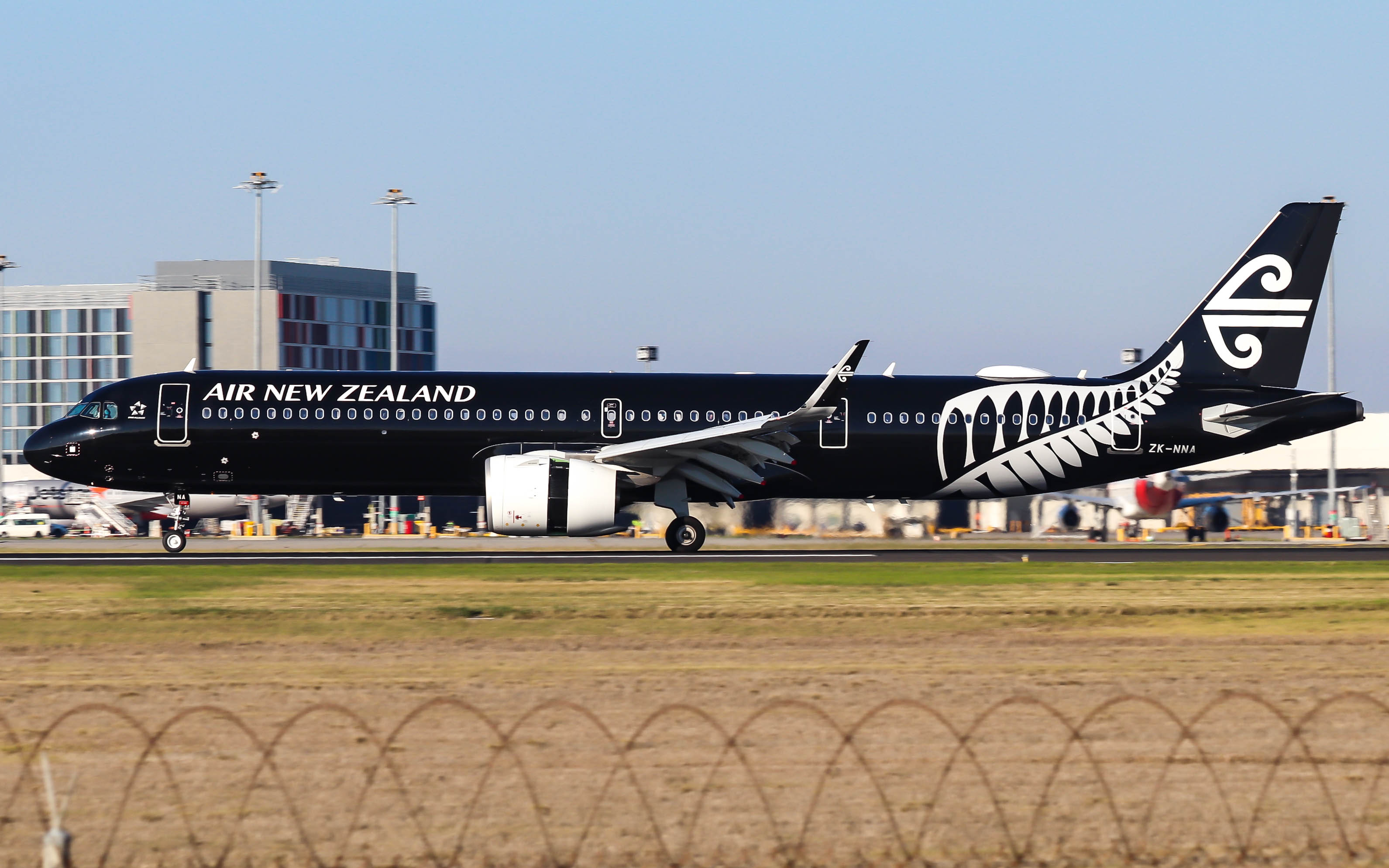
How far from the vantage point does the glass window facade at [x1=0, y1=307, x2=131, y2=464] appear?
177 m

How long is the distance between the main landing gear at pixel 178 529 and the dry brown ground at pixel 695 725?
1183cm

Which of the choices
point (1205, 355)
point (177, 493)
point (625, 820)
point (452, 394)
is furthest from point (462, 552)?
point (625, 820)

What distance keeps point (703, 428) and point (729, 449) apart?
1.34 metres

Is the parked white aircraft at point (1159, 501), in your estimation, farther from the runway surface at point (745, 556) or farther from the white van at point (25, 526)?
the white van at point (25, 526)

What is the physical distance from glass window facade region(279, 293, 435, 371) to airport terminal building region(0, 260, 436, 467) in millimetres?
147

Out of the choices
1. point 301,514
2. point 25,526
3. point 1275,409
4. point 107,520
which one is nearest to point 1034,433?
point 1275,409

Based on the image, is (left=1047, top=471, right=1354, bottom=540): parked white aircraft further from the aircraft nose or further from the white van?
the white van

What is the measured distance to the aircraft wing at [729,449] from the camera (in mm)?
35062

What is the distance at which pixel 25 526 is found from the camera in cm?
8231

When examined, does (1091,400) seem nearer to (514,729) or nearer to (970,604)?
(970,604)

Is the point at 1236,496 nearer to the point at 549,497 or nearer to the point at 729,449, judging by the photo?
the point at 729,449

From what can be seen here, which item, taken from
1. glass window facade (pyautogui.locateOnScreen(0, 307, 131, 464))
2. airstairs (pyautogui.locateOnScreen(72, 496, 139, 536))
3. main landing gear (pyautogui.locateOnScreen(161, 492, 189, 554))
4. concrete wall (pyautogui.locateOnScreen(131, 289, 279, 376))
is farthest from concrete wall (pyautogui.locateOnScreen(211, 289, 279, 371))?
main landing gear (pyautogui.locateOnScreen(161, 492, 189, 554))

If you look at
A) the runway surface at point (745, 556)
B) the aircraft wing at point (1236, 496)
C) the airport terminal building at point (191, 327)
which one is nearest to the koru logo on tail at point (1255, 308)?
the runway surface at point (745, 556)

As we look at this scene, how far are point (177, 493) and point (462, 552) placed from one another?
23.6ft
